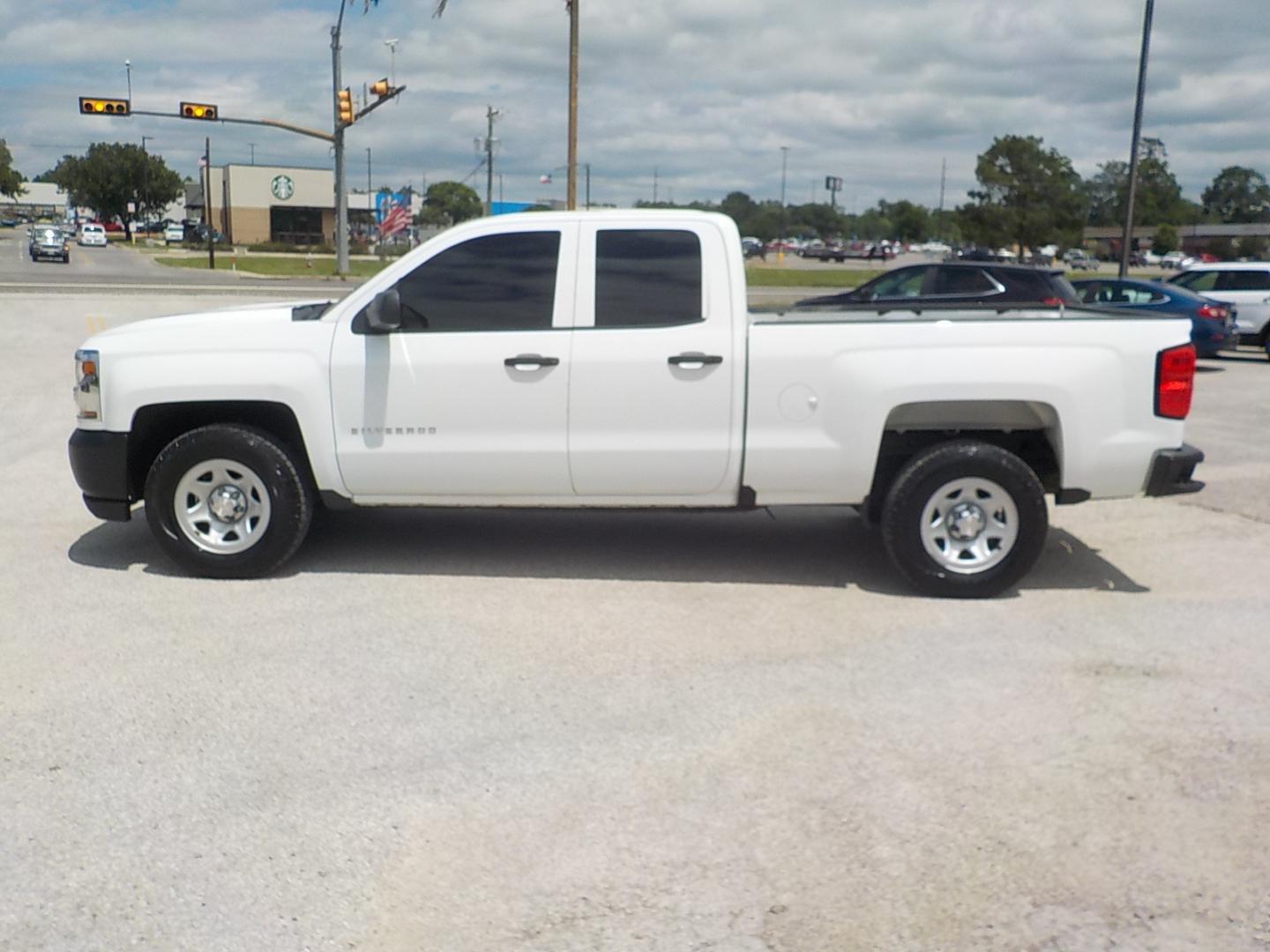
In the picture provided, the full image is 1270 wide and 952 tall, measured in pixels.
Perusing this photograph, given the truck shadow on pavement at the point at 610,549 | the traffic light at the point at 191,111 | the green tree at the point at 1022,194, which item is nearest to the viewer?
the truck shadow on pavement at the point at 610,549

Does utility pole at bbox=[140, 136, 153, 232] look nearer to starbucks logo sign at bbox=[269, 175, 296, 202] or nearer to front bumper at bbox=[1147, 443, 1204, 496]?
starbucks logo sign at bbox=[269, 175, 296, 202]

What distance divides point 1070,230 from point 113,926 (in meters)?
57.0

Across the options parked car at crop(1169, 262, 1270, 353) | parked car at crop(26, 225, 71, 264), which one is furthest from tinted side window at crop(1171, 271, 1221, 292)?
parked car at crop(26, 225, 71, 264)

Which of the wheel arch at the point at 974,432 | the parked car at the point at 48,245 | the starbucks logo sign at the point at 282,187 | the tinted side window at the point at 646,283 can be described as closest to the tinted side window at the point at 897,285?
the wheel arch at the point at 974,432

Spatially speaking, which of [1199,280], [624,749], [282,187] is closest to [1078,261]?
[282,187]

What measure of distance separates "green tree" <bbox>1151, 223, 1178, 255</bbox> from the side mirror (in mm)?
120250

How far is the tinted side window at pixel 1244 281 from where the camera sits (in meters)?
22.3

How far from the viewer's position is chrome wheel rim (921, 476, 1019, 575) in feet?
22.4

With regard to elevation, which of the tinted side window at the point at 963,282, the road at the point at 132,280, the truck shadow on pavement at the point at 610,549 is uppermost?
the tinted side window at the point at 963,282

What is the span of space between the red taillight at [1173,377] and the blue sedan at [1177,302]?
1390cm

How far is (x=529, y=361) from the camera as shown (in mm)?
6781

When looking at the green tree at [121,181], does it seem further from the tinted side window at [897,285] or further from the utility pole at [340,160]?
the tinted side window at [897,285]

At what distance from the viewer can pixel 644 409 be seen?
680cm

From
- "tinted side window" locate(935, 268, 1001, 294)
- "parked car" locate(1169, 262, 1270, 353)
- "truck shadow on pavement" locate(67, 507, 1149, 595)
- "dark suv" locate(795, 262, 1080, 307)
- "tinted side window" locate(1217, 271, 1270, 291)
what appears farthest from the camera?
"tinted side window" locate(1217, 271, 1270, 291)
